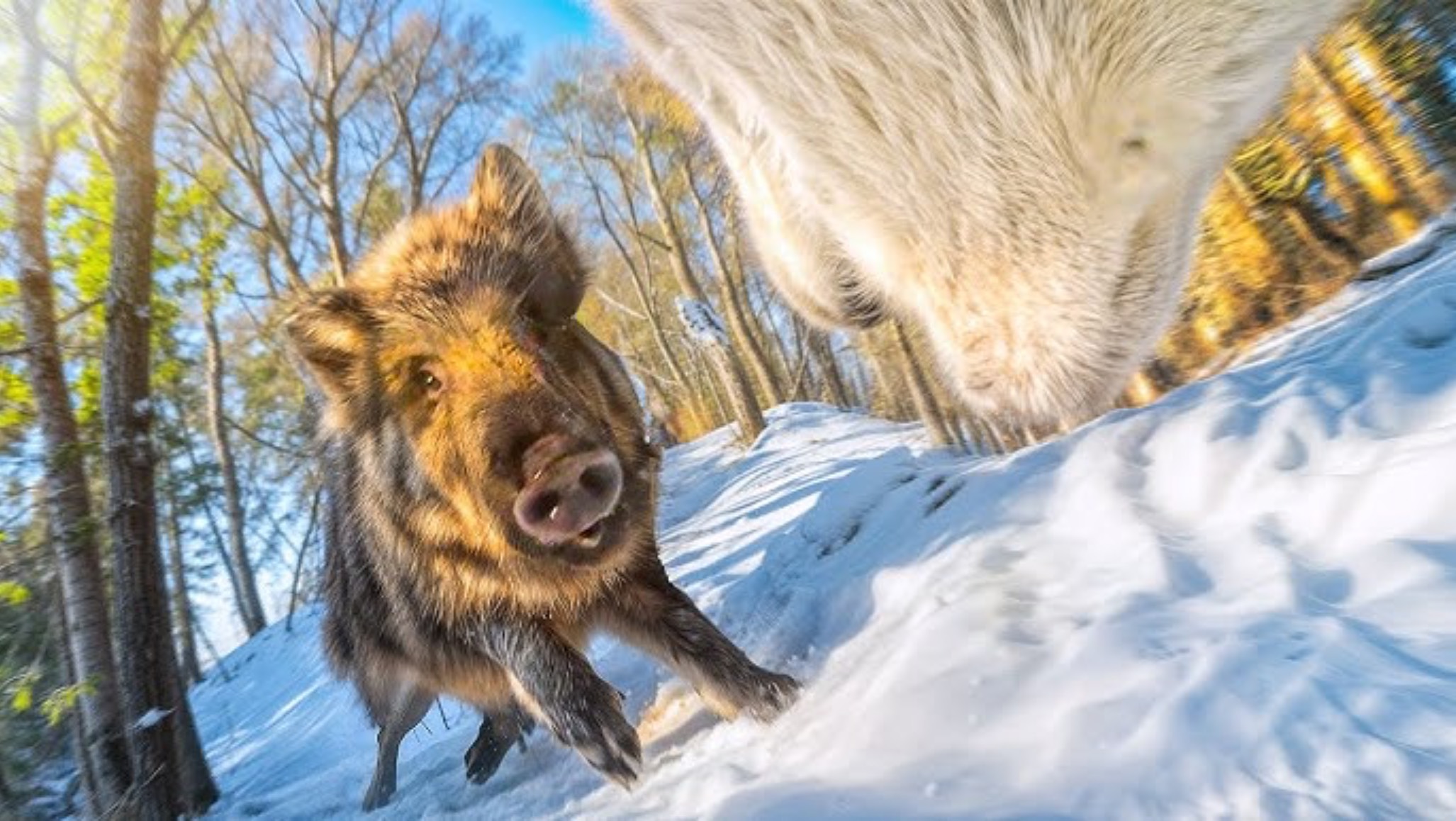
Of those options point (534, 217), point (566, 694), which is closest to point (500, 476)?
point (566, 694)

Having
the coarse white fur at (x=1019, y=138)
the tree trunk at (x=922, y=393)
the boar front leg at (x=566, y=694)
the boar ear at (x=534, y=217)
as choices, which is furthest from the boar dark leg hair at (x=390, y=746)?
the tree trunk at (x=922, y=393)

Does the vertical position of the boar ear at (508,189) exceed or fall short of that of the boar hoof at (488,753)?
it exceeds it

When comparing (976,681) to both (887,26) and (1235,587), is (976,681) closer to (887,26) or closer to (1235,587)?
(1235,587)

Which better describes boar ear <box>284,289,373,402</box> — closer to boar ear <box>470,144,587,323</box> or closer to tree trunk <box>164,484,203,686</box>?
boar ear <box>470,144,587,323</box>

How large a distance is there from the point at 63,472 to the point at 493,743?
3.11m

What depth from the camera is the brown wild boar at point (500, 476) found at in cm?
180

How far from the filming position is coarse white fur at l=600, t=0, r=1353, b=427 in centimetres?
87

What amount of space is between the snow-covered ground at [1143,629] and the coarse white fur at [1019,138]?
357 millimetres

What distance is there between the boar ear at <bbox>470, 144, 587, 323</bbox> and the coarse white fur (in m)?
1.30

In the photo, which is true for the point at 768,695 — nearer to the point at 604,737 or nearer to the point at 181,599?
the point at 604,737

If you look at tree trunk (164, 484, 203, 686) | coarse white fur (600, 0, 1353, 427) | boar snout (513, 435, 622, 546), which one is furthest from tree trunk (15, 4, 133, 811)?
tree trunk (164, 484, 203, 686)

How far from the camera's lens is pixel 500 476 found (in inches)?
68.9

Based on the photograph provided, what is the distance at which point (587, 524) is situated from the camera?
5.28 ft

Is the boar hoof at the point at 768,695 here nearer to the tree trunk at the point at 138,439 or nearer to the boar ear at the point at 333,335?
the boar ear at the point at 333,335
